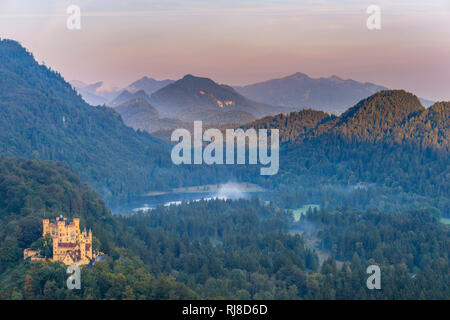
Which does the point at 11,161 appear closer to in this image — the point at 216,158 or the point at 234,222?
the point at 234,222

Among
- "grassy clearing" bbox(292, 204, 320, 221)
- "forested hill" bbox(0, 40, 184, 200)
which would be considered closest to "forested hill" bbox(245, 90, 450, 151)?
"grassy clearing" bbox(292, 204, 320, 221)

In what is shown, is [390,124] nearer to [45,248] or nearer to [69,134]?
[69,134]

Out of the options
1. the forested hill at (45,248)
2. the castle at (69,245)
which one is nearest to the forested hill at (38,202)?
the forested hill at (45,248)

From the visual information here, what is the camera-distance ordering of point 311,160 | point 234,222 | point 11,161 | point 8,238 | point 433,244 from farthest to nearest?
1. point 311,160
2. point 234,222
3. point 11,161
4. point 433,244
5. point 8,238

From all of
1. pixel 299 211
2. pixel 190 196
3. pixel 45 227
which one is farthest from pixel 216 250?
pixel 190 196
